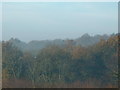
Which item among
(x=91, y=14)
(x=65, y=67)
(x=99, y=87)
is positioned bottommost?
(x=99, y=87)

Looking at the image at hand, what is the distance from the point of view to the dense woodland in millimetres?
3018

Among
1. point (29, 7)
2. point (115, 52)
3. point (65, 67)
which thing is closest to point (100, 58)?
point (115, 52)

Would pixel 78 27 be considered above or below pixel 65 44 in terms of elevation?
above

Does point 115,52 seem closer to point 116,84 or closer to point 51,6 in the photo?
point 116,84

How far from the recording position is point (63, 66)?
3.10m

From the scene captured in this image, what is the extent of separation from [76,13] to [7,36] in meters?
0.89

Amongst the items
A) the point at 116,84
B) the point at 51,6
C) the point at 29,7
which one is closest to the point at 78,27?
the point at 51,6

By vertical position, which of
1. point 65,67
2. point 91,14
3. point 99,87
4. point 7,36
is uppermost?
point 91,14

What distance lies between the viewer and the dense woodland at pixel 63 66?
3018 millimetres

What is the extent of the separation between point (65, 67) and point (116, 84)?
66 cm

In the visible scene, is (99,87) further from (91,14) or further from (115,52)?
(91,14)

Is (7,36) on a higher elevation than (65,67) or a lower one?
higher

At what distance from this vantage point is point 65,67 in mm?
3100

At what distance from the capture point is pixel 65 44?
3064 millimetres
